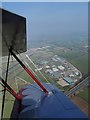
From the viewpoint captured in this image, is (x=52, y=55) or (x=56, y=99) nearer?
(x=56, y=99)

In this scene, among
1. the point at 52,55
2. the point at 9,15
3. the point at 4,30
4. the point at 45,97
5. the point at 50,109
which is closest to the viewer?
the point at 9,15

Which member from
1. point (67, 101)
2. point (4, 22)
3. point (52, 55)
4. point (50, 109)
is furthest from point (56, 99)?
point (52, 55)

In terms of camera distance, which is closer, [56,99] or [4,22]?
[4,22]

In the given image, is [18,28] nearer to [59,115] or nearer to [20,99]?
[59,115]

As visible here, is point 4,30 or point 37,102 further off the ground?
point 4,30

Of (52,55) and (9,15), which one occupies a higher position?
(9,15)

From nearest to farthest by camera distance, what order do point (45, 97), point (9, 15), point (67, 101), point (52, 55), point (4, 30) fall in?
point (9, 15)
point (4, 30)
point (67, 101)
point (45, 97)
point (52, 55)

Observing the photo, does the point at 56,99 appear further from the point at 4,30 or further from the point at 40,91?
the point at 4,30

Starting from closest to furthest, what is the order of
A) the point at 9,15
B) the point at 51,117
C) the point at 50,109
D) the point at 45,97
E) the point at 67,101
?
1. the point at 9,15
2. the point at 51,117
3. the point at 50,109
4. the point at 67,101
5. the point at 45,97

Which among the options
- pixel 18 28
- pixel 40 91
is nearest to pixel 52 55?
pixel 40 91
